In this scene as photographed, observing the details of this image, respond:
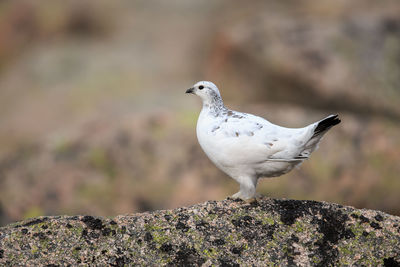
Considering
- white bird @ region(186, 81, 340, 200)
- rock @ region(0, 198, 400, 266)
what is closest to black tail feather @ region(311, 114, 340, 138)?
white bird @ region(186, 81, 340, 200)

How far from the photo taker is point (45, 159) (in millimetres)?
13164

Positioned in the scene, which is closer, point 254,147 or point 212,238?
point 212,238

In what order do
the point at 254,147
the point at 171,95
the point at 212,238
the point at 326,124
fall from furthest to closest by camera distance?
the point at 171,95, the point at 254,147, the point at 326,124, the point at 212,238

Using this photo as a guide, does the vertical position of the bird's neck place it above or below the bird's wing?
above

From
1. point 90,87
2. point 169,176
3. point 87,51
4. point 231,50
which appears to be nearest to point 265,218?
point 169,176

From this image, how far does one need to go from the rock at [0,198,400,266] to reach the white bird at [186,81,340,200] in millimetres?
634

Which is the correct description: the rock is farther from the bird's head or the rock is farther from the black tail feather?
the bird's head

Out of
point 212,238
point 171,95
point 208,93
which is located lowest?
point 212,238

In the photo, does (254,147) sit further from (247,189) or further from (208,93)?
(208,93)

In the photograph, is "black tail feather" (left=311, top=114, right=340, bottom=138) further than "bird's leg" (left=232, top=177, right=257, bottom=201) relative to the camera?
No

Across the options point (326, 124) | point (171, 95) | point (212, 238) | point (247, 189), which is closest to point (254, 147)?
point (247, 189)

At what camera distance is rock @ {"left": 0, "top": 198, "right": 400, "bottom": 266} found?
5469 mm

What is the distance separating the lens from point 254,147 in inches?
259

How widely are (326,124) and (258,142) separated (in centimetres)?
85
